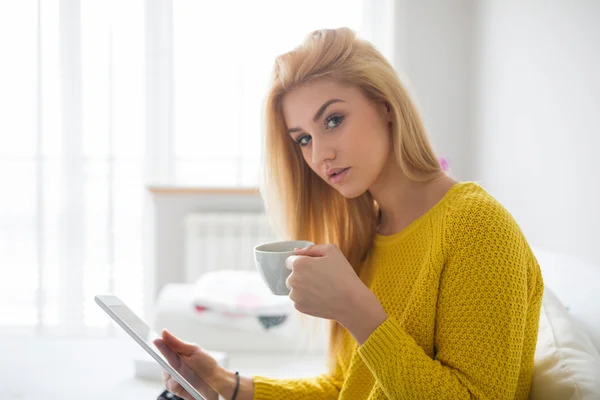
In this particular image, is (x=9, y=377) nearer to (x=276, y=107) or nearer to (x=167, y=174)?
(x=276, y=107)

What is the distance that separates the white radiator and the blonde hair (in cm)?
204

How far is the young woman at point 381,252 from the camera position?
840 mm

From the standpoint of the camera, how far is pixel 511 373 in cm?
84

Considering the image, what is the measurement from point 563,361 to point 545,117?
1.32 meters

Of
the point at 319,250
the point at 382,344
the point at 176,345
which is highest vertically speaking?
the point at 319,250

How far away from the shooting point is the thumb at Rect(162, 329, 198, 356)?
113 centimetres

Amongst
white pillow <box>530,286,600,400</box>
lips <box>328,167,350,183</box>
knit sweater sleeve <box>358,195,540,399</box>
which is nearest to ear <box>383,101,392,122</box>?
lips <box>328,167,350,183</box>

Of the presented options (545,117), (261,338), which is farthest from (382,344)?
(545,117)

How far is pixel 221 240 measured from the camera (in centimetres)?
335

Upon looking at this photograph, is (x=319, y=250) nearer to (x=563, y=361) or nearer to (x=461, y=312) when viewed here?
(x=461, y=312)

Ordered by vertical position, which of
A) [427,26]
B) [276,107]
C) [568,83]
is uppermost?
[427,26]

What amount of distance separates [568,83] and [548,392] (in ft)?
3.82

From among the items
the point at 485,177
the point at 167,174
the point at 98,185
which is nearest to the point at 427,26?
the point at 485,177

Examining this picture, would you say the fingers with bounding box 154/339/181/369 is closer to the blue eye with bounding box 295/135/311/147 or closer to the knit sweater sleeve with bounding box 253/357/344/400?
the knit sweater sleeve with bounding box 253/357/344/400
